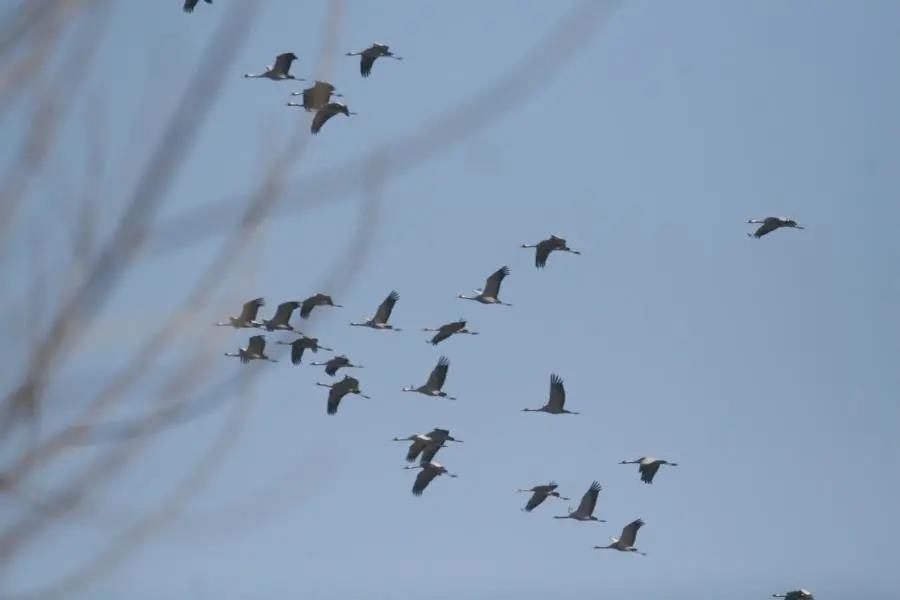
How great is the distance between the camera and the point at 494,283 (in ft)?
167

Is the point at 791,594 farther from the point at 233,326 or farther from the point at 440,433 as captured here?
the point at 233,326

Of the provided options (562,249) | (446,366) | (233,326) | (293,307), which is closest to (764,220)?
(562,249)

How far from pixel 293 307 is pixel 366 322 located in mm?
5781

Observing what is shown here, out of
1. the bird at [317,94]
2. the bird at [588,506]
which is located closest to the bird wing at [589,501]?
the bird at [588,506]

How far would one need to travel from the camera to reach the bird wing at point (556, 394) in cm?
4891

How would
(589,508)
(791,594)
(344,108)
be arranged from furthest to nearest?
(589,508) < (791,594) < (344,108)

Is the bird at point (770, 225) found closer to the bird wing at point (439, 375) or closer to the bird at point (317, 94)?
the bird wing at point (439, 375)

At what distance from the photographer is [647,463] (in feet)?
166

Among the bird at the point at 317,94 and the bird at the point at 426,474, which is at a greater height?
the bird at the point at 426,474

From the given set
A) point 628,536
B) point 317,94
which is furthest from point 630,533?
point 317,94

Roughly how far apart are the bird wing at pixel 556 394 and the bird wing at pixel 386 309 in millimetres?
4558

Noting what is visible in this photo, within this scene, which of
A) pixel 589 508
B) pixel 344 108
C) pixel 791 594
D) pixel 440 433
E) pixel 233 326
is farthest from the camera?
pixel 589 508

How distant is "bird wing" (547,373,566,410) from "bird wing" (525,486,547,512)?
131 inches

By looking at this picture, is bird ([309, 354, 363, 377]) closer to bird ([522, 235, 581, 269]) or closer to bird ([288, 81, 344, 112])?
bird ([522, 235, 581, 269])
